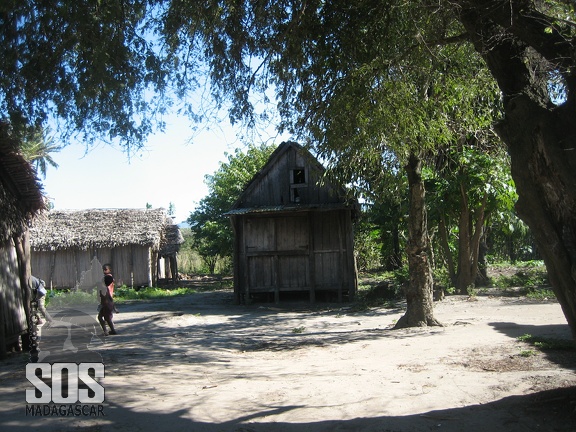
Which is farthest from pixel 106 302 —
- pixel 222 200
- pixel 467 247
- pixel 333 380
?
pixel 222 200

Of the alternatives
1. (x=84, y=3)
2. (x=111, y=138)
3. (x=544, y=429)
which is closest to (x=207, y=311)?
(x=111, y=138)

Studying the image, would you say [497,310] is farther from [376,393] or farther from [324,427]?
[324,427]

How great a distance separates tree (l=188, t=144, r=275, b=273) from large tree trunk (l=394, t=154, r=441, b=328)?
22.0 m

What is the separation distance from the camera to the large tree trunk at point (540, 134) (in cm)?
490

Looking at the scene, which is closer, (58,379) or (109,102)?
(58,379)

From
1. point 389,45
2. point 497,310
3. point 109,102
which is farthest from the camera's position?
point 497,310

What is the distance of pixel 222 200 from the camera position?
36219 mm

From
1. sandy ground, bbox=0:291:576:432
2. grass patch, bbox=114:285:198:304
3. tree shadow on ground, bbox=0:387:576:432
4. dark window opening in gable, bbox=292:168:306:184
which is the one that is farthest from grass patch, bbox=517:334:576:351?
grass patch, bbox=114:285:198:304

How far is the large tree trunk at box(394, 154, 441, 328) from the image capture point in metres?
12.4

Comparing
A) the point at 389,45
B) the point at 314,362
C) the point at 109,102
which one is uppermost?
the point at 389,45

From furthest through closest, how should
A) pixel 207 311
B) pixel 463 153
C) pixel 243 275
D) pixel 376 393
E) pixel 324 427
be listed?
pixel 243 275 < pixel 207 311 < pixel 463 153 < pixel 376 393 < pixel 324 427

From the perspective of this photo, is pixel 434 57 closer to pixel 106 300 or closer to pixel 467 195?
pixel 106 300

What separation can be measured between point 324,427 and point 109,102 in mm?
5569

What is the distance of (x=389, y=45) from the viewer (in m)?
8.73
